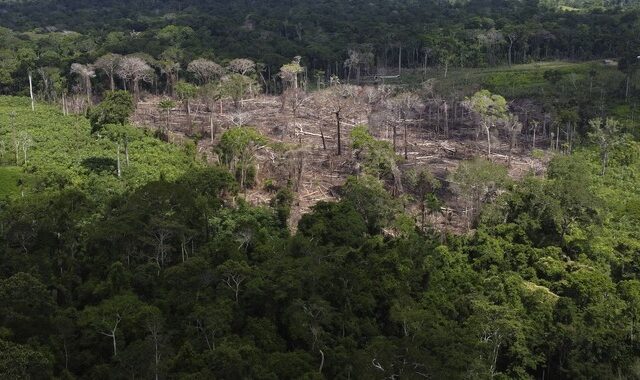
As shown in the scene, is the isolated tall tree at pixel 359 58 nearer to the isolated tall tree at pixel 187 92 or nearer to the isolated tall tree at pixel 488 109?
the isolated tall tree at pixel 187 92

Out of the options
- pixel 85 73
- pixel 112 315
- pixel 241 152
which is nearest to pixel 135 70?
pixel 85 73

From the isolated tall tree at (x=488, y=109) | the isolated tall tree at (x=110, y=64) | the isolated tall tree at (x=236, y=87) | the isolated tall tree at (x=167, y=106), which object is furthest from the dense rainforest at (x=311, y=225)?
the isolated tall tree at (x=167, y=106)

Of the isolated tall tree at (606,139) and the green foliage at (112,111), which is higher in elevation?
the green foliage at (112,111)

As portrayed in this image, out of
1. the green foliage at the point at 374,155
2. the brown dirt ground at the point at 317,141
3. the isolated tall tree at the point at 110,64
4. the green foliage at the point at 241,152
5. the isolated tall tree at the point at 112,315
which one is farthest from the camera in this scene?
the isolated tall tree at the point at 110,64

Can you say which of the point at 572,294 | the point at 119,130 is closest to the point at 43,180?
the point at 119,130

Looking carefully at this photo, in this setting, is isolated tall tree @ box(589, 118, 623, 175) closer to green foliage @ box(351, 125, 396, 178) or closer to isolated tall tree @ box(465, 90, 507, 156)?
isolated tall tree @ box(465, 90, 507, 156)

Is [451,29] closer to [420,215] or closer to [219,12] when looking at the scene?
[219,12]
